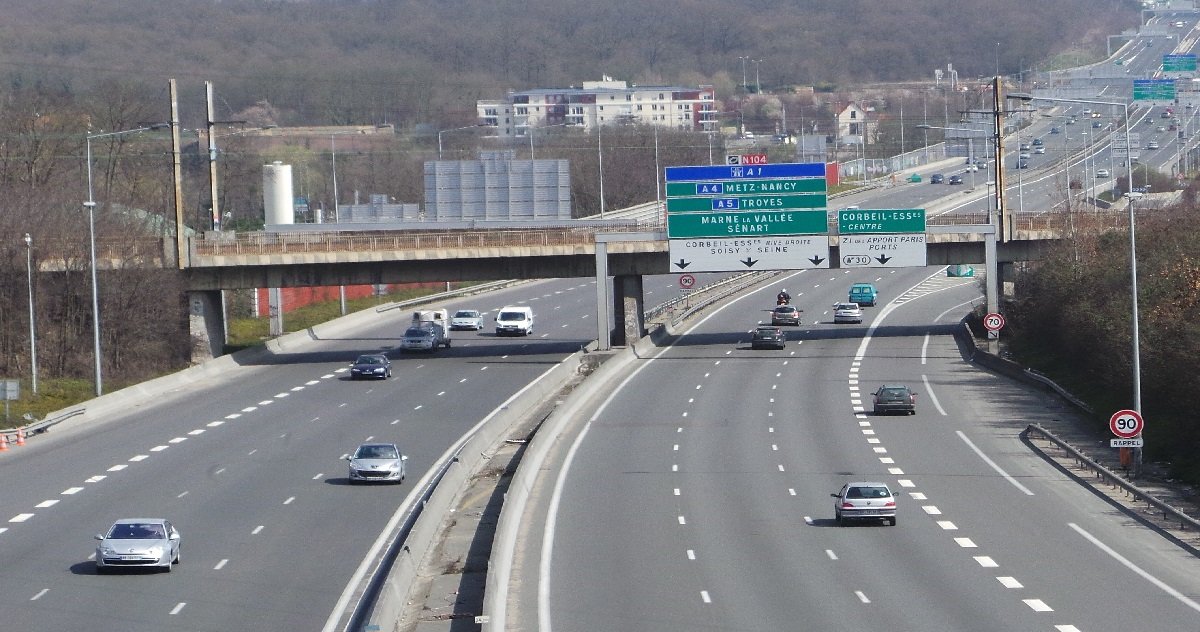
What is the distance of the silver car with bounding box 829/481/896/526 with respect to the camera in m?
32.4

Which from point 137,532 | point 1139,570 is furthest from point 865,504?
point 137,532

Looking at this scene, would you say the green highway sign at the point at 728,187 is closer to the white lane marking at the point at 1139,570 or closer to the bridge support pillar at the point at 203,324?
the bridge support pillar at the point at 203,324

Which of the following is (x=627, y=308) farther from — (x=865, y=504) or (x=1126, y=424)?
(x=865, y=504)

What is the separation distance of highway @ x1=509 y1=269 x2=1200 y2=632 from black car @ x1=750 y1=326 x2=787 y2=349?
31.9 ft

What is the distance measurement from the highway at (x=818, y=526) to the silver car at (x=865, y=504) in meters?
0.31

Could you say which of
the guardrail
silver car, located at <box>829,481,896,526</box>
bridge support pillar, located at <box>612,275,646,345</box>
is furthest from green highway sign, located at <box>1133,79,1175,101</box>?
silver car, located at <box>829,481,896,526</box>

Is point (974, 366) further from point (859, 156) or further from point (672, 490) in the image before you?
point (859, 156)

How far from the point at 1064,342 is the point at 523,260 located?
22897mm

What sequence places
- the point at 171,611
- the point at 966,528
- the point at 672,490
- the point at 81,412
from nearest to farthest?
the point at 171,611 < the point at 966,528 < the point at 672,490 < the point at 81,412

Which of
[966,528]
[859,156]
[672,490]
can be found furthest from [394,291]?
[859,156]

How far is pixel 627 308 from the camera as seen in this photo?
71375mm

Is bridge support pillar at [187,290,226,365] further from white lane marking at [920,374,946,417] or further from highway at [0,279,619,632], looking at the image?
white lane marking at [920,374,946,417]

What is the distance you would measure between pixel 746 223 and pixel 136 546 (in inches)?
1713

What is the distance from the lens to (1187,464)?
3969 centimetres
